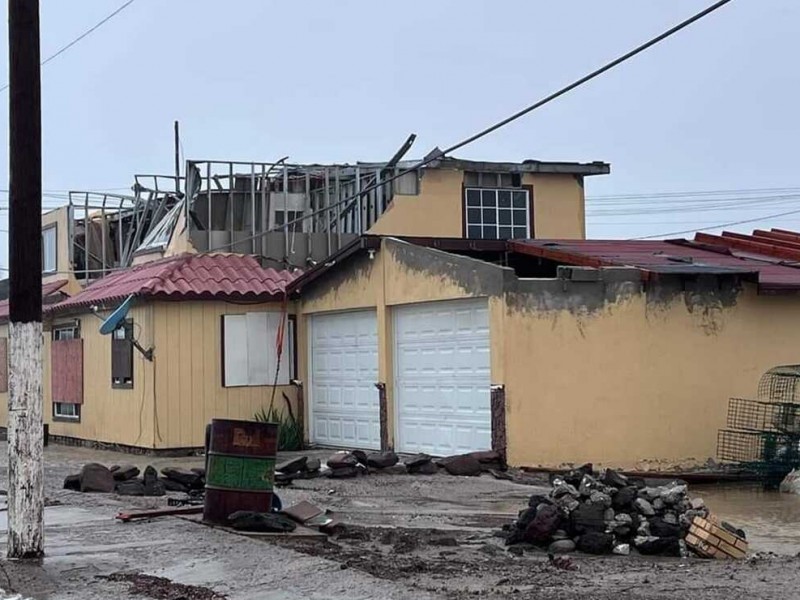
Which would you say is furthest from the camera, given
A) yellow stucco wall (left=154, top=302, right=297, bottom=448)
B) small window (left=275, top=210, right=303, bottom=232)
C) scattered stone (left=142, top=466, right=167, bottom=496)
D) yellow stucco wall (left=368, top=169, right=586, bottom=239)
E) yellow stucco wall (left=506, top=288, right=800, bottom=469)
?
yellow stucco wall (left=368, top=169, right=586, bottom=239)

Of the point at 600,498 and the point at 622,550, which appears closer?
the point at 622,550

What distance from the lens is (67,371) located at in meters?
27.5

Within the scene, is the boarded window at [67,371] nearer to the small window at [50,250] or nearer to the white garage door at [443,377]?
the small window at [50,250]

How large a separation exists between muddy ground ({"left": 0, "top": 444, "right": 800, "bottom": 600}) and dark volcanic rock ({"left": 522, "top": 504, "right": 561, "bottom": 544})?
280 mm

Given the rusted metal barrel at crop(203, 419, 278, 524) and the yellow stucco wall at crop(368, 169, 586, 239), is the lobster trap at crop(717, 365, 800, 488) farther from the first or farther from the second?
the yellow stucco wall at crop(368, 169, 586, 239)

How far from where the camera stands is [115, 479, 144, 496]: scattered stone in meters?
15.9

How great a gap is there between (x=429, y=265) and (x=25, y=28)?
A: 10182 millimetres

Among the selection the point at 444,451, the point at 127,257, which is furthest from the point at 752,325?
the point at 127,257

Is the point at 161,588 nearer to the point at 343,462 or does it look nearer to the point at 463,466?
the point at 343,462

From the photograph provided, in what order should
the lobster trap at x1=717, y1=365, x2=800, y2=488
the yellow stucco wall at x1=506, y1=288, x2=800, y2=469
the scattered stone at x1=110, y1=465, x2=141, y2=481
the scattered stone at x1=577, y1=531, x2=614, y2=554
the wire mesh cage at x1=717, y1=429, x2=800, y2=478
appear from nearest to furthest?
the scattered stone at x1=577, y1=531, x2=614, y2=554
the scattered stone at x1=110, y1=465, x2=141, y2=481
the wire mesh cage at x1=717, y1=429, x2=800, y2=478
the lobster trap at x1=717, y1=365, x2=800, y2=488
the yellow stucco wall at x1=506, y1=288, x2=800, y2=469

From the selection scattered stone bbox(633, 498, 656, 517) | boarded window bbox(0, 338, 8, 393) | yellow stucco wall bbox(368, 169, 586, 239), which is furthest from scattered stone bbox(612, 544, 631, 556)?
boarded window bbox(0, 338, 8, 393)

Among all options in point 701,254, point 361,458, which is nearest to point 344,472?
point 361,458

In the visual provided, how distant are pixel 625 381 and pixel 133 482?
7272 millimetres

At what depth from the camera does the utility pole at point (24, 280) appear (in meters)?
10.8
